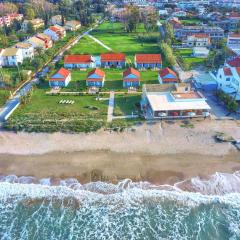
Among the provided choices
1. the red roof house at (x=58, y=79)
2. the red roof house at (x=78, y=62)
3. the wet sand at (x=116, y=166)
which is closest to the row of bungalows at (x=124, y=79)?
the red roof house at (x=58, y=79)

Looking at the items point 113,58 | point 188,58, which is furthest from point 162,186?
point 188,58

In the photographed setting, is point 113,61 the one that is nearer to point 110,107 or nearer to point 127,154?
point 110,107

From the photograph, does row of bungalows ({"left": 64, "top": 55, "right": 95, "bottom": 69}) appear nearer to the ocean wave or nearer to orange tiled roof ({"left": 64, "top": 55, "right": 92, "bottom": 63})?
orange tiled roof ({"left": 64, "top": 55, "right": 92, "bottom": 63})

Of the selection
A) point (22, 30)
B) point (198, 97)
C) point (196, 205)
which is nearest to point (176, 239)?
point (196, 205)

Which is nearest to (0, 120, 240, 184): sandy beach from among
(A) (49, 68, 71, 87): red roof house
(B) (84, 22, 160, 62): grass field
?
(A) (49, 68, 71, 87): red roof house

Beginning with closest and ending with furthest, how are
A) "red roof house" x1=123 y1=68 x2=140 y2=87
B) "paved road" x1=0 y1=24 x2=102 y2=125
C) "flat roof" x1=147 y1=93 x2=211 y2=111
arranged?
"flat roof" x1=147 y1=93 x2=211 y2=111 → "paved road" x1=0 y1=24 x2=102 y2=125 → "red roof house" x1=123 y1=68 x2=140 y2=87

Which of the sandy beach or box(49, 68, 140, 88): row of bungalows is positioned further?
box(49, 68, 140, 88): row of bungalows
